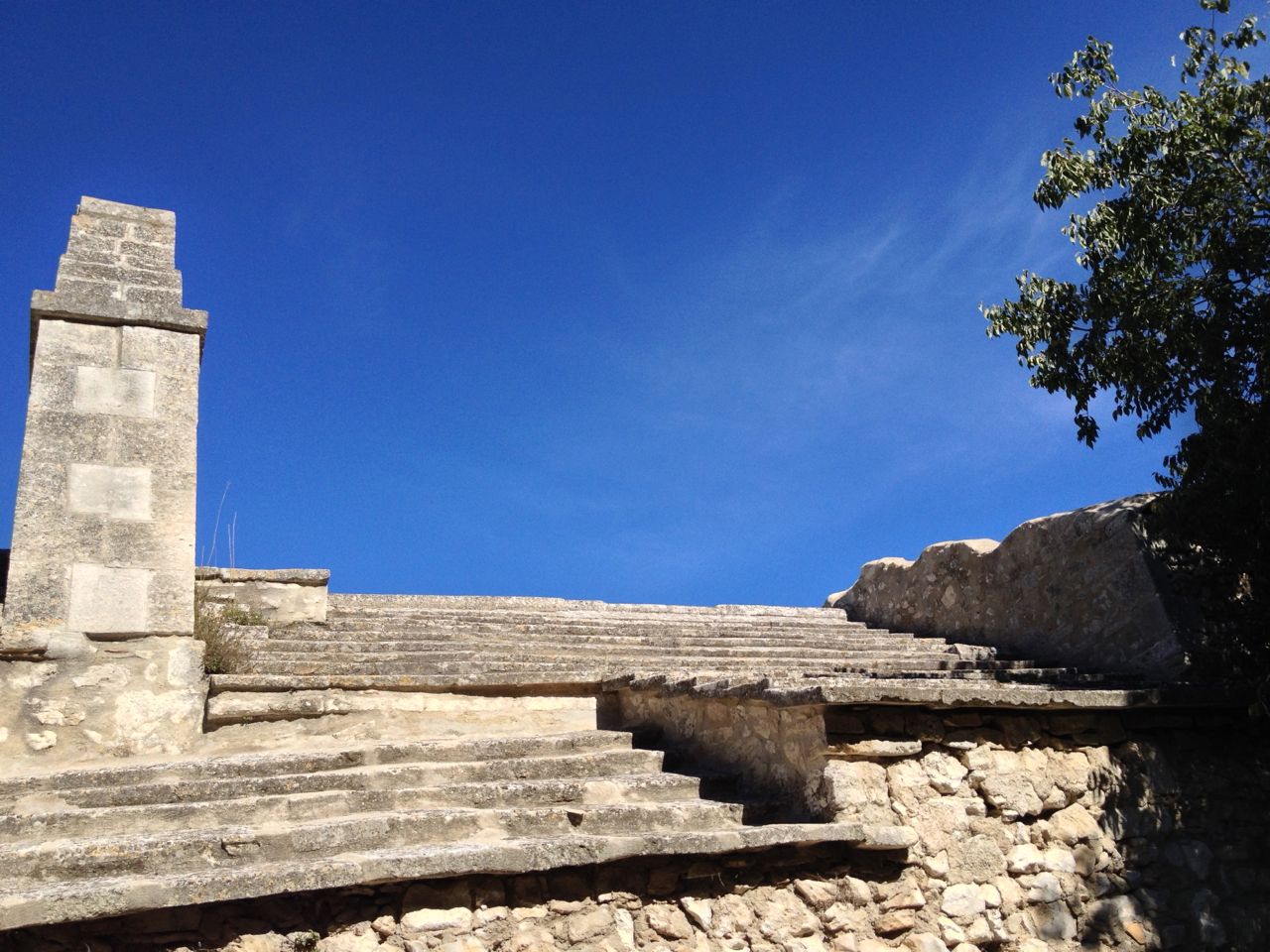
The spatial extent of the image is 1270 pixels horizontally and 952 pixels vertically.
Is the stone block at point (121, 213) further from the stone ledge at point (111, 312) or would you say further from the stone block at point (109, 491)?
the stone block at point (109, 491)

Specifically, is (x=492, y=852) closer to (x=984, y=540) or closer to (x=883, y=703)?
(x=883, y=703)

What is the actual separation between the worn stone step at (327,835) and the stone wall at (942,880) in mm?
320

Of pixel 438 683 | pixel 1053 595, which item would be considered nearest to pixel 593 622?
pixel 438 683

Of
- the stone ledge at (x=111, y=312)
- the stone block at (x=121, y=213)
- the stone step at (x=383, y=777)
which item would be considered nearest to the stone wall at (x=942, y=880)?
the stone step at (x=383, y=777)

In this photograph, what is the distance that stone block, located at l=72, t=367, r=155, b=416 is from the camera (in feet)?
18.8

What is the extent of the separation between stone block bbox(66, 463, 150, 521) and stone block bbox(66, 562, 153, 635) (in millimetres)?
331

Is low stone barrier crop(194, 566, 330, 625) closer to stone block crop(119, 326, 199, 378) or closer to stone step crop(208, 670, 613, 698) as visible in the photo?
stone step crop(208, 670, 613, 698)

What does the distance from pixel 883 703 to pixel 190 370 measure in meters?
4.55

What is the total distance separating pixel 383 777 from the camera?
15.1 ft

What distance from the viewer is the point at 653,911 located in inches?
156

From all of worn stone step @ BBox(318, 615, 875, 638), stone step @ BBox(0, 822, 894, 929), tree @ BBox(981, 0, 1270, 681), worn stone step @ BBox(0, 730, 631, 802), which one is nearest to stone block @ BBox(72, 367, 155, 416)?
worn stone step @ BBox(318, 615, 875, 638)

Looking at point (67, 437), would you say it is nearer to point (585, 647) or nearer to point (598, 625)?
point (585, 647)

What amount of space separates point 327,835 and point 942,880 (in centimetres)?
270

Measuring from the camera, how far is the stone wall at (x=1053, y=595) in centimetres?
671
